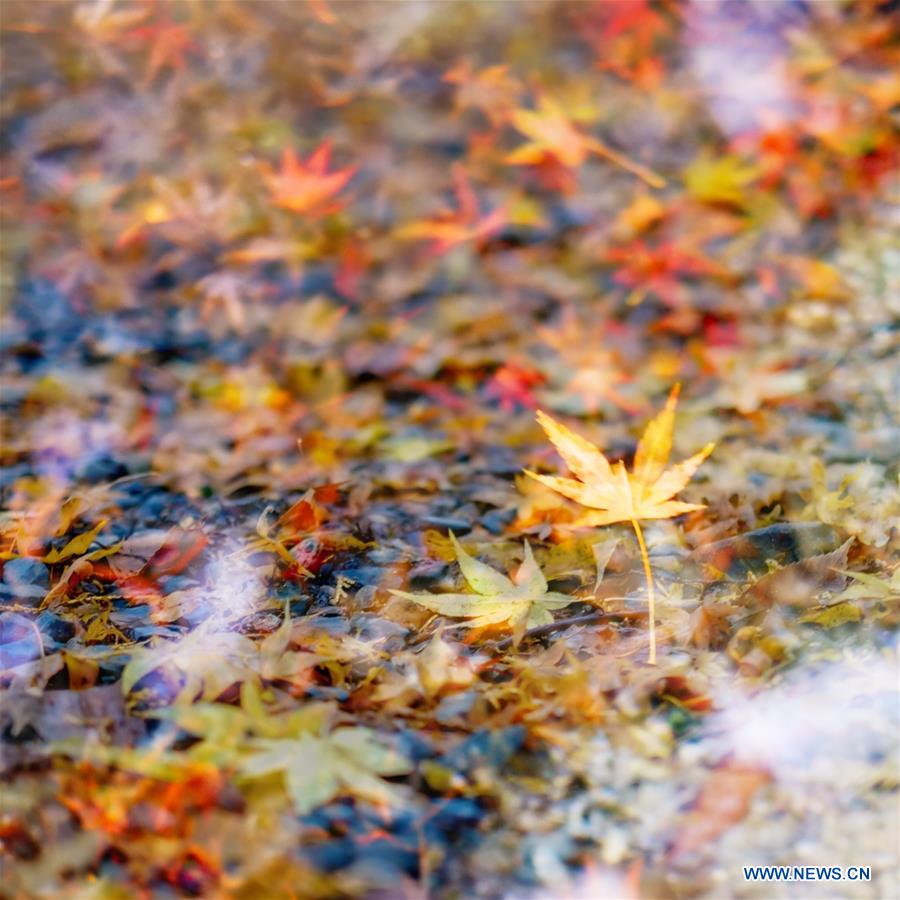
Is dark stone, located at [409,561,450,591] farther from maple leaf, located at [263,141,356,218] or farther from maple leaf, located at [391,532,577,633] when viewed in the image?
maple leaf, located at [263,141,356,218]

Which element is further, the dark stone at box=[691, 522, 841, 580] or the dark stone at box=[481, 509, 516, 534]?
the dark stone at box=[481, 509, 516, 534]

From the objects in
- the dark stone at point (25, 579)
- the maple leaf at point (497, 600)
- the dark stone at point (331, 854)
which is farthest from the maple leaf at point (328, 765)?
the dark stone at point (25, 579)

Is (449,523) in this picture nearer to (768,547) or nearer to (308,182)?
(768,547)

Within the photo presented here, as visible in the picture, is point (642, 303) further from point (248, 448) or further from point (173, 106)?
point (173, 106)

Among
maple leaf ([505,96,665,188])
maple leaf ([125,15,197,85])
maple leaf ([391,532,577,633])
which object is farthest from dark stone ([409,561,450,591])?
maple leaf ([125,15,197,85])

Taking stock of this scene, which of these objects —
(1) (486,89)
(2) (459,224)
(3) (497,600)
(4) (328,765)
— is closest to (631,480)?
(3) (497,600)

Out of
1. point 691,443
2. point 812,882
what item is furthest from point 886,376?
point 812,882

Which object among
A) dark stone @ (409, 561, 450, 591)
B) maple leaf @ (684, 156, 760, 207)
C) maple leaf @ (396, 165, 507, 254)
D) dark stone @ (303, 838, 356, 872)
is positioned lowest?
dark stone @ (409, 561, 450, 591)
